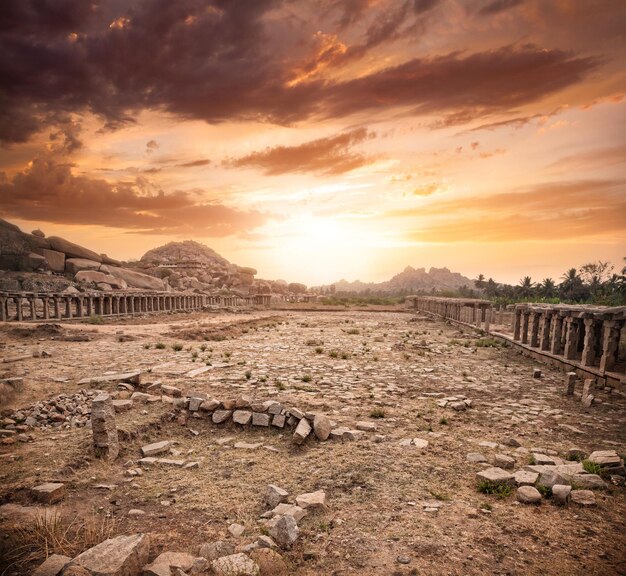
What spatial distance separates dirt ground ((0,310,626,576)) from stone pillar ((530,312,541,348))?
6033mm

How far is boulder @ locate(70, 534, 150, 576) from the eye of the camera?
11.7 feet

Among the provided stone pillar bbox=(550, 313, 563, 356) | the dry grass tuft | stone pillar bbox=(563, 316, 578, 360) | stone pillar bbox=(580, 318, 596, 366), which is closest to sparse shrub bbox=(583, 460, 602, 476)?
the dry grass tuft

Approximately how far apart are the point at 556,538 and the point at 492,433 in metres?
3.41

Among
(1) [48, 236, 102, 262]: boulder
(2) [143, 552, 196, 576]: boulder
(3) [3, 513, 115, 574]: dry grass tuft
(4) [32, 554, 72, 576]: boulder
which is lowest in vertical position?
(3) [3, 513, 115, 574]: dry grass tuft

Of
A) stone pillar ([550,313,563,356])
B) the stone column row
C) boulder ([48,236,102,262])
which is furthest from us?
boulder ([48,236,102,262])

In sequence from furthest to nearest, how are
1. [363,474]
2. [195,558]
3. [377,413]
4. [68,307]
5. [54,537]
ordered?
[68,307], [377,413], [363,474], [54,537], [195,558]

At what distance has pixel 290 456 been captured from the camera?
656 centimetres

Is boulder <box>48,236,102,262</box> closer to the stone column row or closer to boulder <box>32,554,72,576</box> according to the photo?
the stone column row

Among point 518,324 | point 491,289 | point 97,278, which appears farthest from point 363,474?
point 491,289

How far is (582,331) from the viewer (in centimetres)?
1517

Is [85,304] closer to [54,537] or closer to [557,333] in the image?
[54,537]

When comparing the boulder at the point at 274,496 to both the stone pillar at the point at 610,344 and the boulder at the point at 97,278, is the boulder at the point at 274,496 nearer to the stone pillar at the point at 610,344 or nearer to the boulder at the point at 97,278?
the stone pillar at the point at 610,344

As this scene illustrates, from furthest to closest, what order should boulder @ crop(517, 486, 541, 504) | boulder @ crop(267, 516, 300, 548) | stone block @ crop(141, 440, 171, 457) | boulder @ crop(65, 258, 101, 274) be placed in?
boulder @ crop(65, 258, 101, 274), stone block @ crop(141, 440, 171, 457), boulder @ crop(517, 486, 541, 504), boulder @ crop(267, 516, 300, 548)

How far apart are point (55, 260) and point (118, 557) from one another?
68.6 m
